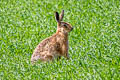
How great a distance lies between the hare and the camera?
374 inches

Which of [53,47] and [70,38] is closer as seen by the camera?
[53,47]

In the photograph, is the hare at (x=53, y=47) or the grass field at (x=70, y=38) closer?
the grass field at (x=70, y=38)

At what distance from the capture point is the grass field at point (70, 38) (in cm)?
873

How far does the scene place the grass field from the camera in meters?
8.73

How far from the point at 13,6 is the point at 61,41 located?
6.93 m

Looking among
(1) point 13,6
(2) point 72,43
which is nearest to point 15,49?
(2) point 72,43

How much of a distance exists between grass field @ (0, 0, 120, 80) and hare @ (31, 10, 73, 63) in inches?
6.4

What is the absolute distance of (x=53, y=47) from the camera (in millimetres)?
9648

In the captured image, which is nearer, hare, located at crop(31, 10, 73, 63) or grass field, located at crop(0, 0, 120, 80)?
grass field, located at crop(0, 0, 120, 80)

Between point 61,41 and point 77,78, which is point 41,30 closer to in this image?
point 61,41

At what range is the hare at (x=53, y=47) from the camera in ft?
31.2

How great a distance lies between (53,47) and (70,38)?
6.39 feet

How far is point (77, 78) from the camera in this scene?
8.20m

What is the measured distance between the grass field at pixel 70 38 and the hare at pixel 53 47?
163 mm
